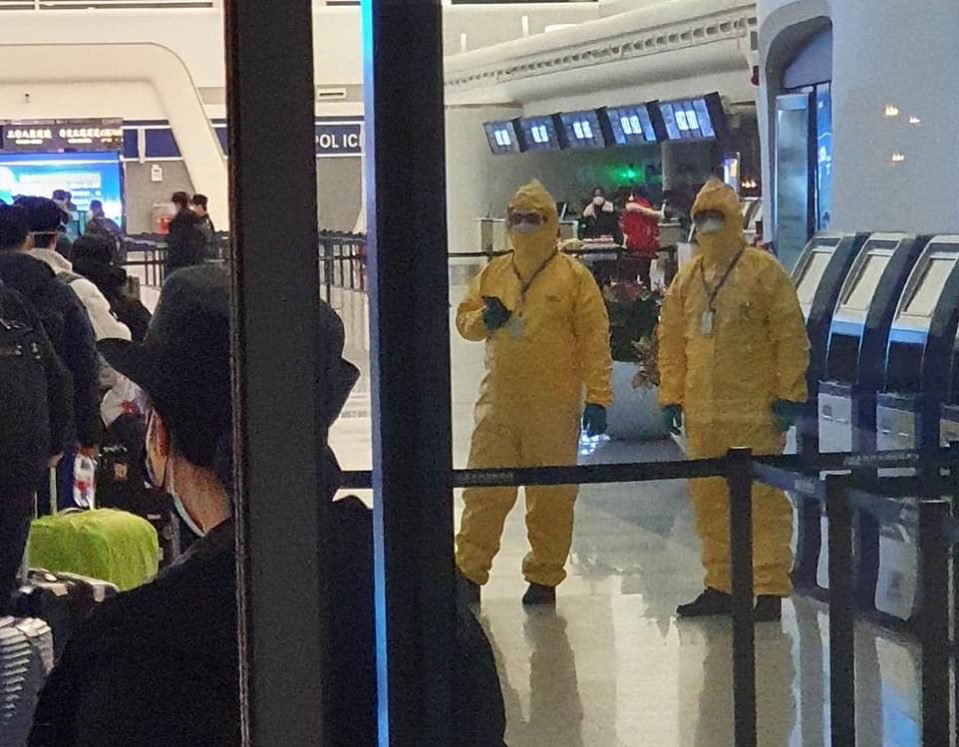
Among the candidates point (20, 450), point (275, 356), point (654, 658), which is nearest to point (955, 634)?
point (654, 658)

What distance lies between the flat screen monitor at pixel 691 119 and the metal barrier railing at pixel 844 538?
702 millimetres

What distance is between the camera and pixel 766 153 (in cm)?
330

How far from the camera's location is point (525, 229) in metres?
3.02

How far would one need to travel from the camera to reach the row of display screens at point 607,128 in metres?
2.83

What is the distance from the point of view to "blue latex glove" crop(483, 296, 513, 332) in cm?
309

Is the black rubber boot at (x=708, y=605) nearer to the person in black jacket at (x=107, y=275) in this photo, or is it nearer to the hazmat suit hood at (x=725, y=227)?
the hazmat suit hood at (x=725, y=227)

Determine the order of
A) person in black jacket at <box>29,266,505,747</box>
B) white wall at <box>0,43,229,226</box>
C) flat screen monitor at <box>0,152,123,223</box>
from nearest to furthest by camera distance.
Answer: person in black jacket at <box>29,266,505,747</box> → flat screen monitor at <box>0,152,123,223</box> → white wall at <box>0,43,229,226</box>

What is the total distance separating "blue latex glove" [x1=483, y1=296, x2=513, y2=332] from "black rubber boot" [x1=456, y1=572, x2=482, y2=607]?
22.4 inches

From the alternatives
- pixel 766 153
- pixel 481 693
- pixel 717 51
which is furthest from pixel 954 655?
pixel 481 693

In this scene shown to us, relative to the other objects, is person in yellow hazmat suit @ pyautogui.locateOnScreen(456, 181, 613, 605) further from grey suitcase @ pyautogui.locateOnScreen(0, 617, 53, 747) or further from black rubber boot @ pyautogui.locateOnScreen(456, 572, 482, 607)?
grey suitcase @ pyautogui.locateOnScreen(0, 617, 53, 747)

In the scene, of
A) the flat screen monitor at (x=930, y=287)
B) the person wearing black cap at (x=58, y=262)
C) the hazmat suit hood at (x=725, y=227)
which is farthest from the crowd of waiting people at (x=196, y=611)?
the person wearing black cap at (x=58, y=262)

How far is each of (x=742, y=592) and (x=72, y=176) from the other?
32.7 ft

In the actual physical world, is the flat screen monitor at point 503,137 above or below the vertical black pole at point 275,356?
above

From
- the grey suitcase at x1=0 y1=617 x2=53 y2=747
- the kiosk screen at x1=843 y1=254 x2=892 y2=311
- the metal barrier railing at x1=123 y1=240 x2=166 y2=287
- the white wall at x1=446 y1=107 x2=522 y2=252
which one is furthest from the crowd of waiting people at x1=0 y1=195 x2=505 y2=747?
the metal barrier railing at x1=123 y1=240 x2=166 y2=287
